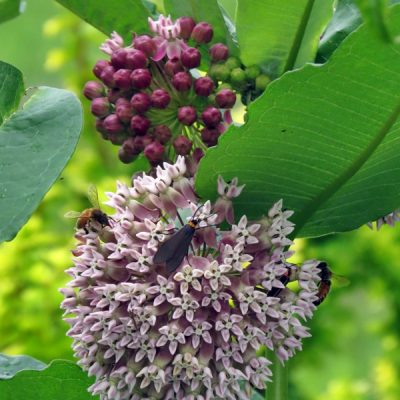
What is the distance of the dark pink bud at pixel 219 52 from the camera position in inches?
53.7

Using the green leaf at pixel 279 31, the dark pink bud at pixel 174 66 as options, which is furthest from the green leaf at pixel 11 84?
the green leaf at pixel 279 31

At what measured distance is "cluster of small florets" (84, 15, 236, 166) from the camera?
51.6 inches

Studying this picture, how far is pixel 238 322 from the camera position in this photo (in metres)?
1.17

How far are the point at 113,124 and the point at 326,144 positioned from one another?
0.32 m

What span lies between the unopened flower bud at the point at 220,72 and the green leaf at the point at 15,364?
0.60 meters

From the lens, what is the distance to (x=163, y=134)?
1327mm

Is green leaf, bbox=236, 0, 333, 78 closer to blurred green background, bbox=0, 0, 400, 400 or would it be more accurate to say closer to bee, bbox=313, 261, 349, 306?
bee, bbox=313, 261, 349, 306

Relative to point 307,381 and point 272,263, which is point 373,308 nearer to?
point 307,381

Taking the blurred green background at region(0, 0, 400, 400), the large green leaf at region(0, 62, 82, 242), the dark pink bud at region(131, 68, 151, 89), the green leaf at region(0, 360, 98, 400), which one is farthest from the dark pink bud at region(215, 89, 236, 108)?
the blurred green background at region(0, 0, 400, 400)

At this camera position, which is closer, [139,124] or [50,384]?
[139,124]

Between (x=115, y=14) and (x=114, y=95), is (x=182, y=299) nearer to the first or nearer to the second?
(x=114, y=95)

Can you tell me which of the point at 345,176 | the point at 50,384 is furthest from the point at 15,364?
the point at 345,176

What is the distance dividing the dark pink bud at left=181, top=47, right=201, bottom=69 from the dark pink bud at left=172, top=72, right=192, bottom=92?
0.02m

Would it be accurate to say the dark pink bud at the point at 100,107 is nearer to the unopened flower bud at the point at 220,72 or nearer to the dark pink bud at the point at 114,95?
the dark pink bud at the point at 114,95
